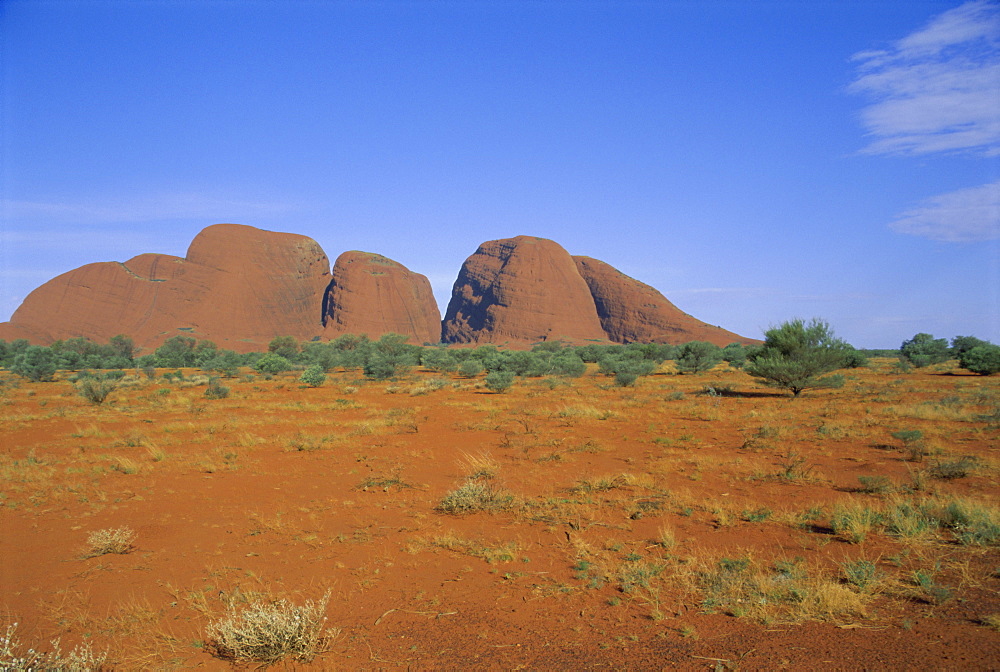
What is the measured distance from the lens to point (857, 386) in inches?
820

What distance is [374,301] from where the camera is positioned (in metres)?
83.5

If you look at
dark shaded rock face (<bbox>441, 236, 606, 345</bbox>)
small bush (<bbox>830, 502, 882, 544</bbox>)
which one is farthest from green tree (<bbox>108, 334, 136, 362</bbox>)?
small bush (<bbox>830, 502, 882, 544</bbox>)

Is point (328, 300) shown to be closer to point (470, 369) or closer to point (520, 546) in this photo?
point (470, 369)

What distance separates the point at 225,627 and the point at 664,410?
1363 cm

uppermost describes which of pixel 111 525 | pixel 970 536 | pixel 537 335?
pixel 537 335

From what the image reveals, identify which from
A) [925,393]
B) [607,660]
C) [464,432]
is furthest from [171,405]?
[925,393]

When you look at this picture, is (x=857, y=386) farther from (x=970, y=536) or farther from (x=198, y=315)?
(x=198, y=315)

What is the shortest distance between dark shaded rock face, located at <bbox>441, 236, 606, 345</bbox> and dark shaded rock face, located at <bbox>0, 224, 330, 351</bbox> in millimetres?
25255

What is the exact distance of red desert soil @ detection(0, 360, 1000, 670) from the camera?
11.4 ft

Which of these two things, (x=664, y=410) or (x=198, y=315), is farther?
(x=198, y=315)

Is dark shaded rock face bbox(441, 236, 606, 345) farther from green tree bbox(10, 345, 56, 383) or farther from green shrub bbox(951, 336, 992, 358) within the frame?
green tree bbox(10, 345, 56, 383)

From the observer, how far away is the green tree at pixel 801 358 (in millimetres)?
18734

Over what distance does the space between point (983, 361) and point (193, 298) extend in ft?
265

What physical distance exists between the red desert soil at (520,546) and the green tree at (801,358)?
6.08 metres
